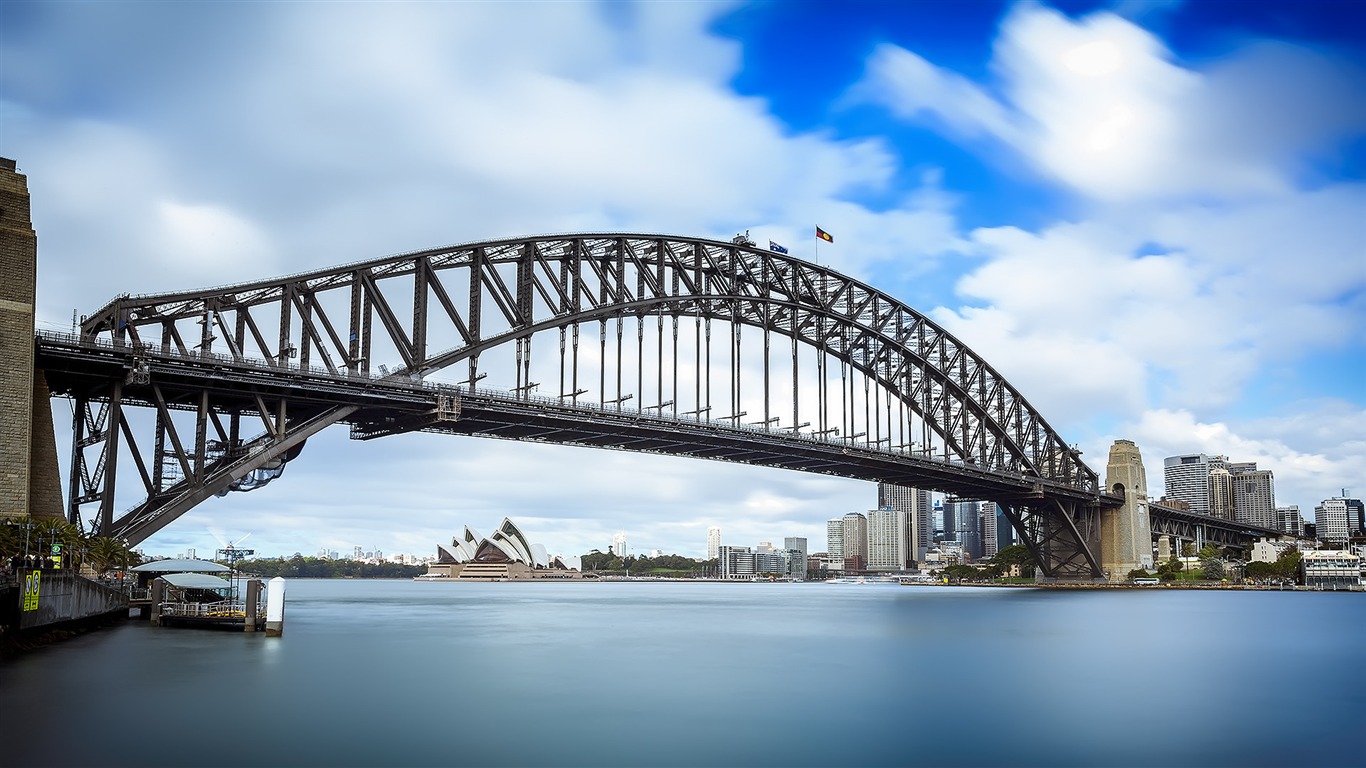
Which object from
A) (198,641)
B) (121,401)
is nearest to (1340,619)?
(198,641)

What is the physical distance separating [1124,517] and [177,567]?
104m

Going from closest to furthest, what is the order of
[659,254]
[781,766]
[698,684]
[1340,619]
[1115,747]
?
[781,766], [1115,747], [698,684], [1340,619], [659,254]

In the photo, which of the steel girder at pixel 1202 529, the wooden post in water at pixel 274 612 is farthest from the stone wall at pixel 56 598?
the steel girder at pixel 1202 529

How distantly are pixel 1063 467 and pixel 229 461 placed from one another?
9636 cm

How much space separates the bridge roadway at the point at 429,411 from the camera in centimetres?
5022

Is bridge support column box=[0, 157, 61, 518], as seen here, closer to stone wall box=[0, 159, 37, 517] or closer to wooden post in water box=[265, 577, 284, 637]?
stone wall box=[0, 159, 37, 517]

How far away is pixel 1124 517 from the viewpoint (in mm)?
127625

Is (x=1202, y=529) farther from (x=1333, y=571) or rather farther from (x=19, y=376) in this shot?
(x=19, y=376)

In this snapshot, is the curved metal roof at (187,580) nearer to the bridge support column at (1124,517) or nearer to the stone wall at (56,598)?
the stone wall at (56,598)

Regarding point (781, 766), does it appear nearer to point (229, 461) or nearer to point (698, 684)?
point (698, 684)

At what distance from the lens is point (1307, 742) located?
25266mm

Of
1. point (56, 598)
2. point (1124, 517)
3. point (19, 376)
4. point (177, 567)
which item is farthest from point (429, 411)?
point (1124, 517)

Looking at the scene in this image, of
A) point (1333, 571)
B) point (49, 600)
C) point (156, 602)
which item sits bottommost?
point (1333, 571)

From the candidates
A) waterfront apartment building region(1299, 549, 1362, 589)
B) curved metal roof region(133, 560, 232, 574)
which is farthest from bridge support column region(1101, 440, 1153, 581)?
curved metal roof region(133, 560, 232, 574)
